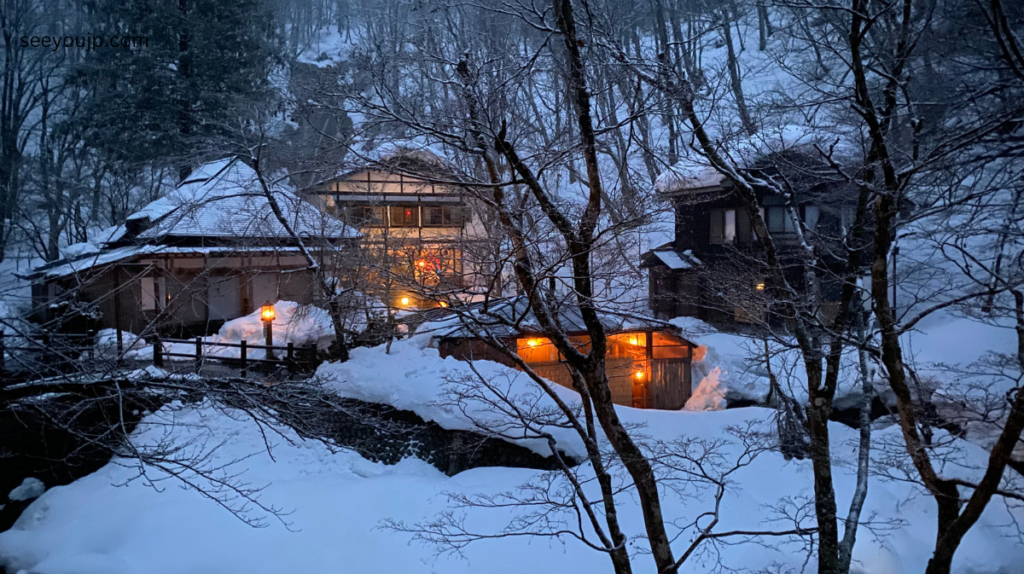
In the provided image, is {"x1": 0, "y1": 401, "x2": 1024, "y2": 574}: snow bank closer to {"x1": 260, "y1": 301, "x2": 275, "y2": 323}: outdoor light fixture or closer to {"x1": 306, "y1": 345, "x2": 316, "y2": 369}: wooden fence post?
{"x1": 306, "y1": 345, "x2": 316, "y2": 369}: wooden fence post

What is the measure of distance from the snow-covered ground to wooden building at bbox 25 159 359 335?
4.41 meters

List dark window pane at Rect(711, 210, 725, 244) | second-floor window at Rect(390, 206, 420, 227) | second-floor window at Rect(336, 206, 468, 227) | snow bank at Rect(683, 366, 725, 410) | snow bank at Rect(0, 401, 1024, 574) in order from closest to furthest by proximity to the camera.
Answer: snow bank at Rect(0, 401, 1024, 574)
snow bank at Rect(683, 366, 725, 410)
dark window pane at Rect(711, 210, 725, 244)
second-floor window at Rect(336, 206, 468, 227)
second-floor window at Rect(390, 206, 420, 227)

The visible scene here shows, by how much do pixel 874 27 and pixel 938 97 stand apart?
1.21 meters

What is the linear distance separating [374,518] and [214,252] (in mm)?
10139

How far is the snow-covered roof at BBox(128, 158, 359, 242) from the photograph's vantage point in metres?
14.1

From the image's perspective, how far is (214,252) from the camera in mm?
16688

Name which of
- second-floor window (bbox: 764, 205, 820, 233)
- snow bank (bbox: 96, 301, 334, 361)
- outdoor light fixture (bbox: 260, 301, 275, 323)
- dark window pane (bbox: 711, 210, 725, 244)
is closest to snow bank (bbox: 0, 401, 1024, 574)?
outdoor light fixture (bbox: 260, 301, 275, 323)

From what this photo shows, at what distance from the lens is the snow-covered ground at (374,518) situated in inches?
356

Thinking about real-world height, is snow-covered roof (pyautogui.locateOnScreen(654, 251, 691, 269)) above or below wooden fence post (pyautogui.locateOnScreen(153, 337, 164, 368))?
above

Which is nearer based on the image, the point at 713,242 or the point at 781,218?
the point at 781,218

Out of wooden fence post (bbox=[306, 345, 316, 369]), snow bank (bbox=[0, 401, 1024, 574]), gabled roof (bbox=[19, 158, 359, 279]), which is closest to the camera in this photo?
snow bank (bbox=[0, 401, 1024, 574])

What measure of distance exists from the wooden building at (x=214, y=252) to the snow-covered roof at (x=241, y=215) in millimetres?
28

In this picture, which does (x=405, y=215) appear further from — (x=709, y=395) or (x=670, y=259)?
(x=709, y=395)

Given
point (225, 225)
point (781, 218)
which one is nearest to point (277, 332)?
point (225, 225)
